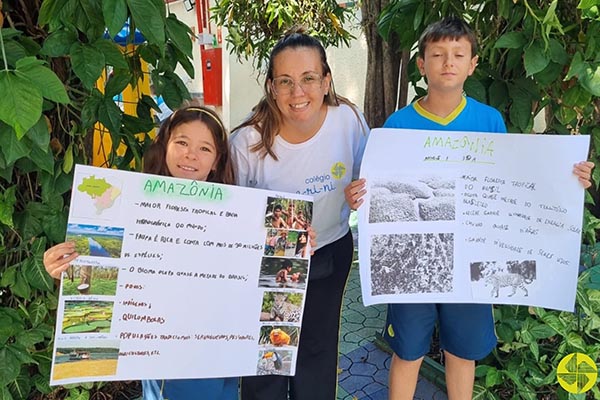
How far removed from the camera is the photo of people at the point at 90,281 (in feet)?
3.66

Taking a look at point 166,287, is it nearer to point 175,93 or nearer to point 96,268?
point 96,268

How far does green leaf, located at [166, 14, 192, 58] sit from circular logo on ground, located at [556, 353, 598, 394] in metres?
1.55

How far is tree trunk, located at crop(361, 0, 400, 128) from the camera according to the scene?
3.34 meters

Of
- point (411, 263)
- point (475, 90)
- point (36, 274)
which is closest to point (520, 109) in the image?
point (475, 90)

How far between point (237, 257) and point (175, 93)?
68cm

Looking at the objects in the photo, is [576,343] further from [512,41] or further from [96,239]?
[96,239]

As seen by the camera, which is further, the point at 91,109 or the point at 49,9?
the point at 91,109

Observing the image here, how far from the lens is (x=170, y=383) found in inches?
54.6

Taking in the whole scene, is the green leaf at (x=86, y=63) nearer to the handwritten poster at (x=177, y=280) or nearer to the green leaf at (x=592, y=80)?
the handwritten poster at (x=177, y=280)

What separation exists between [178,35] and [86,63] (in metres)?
0.26

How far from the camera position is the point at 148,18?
42.6 inches

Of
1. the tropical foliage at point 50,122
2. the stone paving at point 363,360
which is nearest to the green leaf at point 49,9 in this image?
the tropical foliage at point 50,122

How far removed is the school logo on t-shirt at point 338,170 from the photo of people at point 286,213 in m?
0.20

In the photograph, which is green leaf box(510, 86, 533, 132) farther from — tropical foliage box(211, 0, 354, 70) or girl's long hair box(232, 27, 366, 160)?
tropical foliage box(211, 0, 354, 70)
